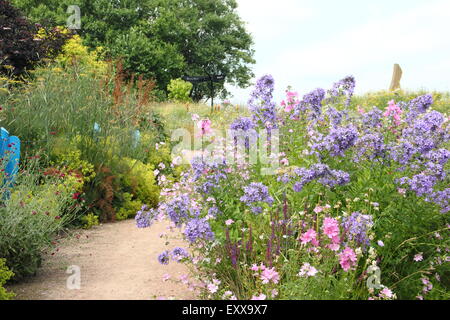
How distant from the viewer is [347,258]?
3451 mm

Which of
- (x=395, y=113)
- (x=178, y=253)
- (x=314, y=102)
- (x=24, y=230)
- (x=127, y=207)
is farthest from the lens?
(x=127, y=207)

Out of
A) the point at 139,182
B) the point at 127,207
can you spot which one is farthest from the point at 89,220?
the point at 139,182

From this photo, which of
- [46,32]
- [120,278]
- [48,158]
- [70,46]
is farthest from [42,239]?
[70,46]

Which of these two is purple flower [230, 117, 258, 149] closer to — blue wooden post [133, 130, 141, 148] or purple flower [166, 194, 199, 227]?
purple flower [166, 194, 199, 227]

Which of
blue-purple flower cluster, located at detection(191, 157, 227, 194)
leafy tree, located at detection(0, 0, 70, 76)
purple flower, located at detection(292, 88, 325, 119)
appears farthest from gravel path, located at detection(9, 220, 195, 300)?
leafy tree, located at detection(0, 0, 70, 76)

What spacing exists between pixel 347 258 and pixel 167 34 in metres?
27.4

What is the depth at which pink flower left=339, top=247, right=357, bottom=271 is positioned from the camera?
11.1 feet

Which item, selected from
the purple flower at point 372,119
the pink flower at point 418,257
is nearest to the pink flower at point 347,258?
the pink flower at point 418,257

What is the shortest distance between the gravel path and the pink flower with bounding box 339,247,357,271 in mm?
1552

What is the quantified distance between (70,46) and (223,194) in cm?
1497

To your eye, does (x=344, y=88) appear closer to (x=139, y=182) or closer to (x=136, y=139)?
(x=139, y=182)

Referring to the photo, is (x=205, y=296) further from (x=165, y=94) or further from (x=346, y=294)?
(x=165, y=94)

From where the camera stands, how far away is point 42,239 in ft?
16.5
